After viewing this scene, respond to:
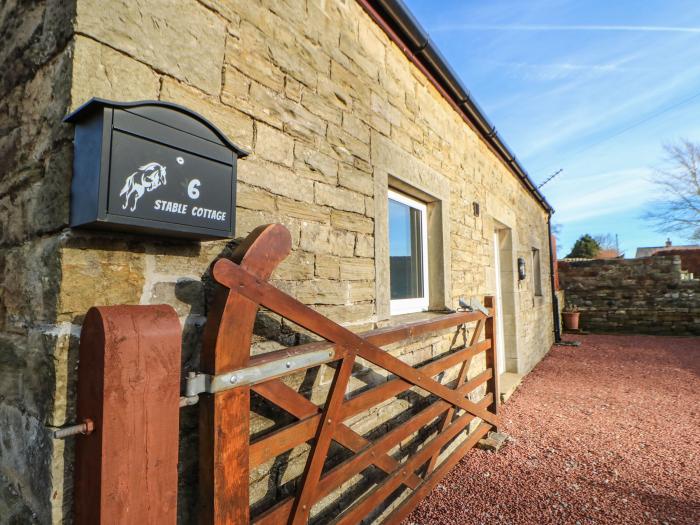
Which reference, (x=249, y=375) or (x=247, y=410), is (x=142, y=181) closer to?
(x=249, y=375)

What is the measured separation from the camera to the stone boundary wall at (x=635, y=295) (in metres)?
10.6

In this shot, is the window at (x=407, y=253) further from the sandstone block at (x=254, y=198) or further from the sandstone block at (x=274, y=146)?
the sandstone block at (x=254, y=198)

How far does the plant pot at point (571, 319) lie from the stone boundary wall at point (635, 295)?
0.64 m

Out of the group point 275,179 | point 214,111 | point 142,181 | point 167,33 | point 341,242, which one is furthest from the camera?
point 341,242

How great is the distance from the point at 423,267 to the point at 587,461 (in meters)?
2.21

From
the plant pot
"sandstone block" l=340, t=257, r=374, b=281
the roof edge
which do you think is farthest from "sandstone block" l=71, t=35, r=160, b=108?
the plant pot

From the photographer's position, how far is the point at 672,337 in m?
10.1

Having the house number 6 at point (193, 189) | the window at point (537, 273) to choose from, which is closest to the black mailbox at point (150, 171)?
the house number 6 at point (193, 189)

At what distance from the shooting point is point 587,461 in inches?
125

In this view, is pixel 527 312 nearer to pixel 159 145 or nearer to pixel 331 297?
pixel 331 297

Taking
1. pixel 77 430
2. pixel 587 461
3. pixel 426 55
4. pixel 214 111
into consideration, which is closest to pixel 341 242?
pixel 214 111

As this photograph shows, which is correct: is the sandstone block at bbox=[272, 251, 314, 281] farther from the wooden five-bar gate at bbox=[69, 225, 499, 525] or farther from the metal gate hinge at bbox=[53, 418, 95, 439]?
the metal gate hinge at bbox=[53, 418, 95, 439]

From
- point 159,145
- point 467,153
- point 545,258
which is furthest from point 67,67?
point 545,258

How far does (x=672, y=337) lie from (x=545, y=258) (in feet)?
15.3
